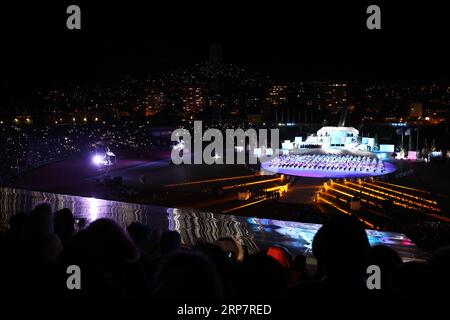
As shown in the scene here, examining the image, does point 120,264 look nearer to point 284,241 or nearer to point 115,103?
point 284,241

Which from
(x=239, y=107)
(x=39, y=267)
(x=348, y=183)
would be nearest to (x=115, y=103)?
(x=239, y=107)

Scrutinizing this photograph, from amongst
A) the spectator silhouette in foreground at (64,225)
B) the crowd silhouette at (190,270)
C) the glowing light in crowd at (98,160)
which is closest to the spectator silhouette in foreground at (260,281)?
the crowd silhouette at (190,270)

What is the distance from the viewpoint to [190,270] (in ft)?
5.56

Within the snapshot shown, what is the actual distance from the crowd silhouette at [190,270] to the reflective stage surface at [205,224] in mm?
3928

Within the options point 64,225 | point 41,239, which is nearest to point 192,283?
point 41,239

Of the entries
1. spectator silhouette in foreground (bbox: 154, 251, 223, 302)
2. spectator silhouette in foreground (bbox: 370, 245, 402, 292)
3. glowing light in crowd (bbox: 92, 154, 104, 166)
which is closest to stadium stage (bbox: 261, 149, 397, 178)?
glowing light in crowd (bbox: 92, 154, 104, 166)

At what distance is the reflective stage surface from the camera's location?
7879 millimetres

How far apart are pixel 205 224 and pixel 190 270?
8547 mm

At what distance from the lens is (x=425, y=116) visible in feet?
204

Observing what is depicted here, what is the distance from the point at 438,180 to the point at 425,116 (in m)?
47.6

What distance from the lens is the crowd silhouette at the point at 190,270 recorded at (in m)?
1.73

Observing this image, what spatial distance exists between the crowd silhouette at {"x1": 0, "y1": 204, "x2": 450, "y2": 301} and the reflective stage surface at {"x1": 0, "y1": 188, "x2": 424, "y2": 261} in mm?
3928

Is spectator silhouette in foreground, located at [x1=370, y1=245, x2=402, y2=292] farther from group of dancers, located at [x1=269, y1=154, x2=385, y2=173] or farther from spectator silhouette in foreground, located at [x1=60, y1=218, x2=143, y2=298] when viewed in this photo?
group of dancers, located at [x1=269, y1=154, x2=385, y2=173]

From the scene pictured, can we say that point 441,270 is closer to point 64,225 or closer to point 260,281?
point 260,281
